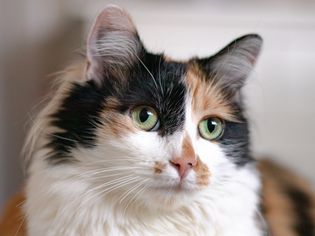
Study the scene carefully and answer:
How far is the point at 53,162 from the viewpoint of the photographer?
1.06 m

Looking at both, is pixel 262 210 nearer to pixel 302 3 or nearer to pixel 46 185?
pixel 46 185

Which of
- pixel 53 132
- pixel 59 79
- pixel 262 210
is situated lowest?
pixel 262 210

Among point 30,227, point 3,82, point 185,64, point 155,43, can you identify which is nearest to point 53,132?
point 30,227

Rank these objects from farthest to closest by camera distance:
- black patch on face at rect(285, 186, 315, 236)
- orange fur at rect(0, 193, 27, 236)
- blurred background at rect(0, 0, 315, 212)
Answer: blurred background at rect(0, 0, 315, 212), black patch on face at rect(285, 186, 315, 236), orange fur at rect(0, 193, 27, 236)

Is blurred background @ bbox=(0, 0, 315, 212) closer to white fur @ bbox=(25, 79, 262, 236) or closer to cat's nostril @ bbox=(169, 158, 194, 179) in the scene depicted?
white fur @ bbox=(25, 79, 262, 236)

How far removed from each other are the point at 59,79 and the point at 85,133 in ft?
0.66

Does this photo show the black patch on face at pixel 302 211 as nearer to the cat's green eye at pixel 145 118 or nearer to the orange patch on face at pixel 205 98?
the orange patch on face at pixel 205 98

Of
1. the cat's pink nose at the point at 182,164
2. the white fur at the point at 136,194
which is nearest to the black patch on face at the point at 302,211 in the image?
the white fur at the point at 136,194

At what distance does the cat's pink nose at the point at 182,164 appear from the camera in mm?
926

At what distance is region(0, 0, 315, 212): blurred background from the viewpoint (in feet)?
6.25

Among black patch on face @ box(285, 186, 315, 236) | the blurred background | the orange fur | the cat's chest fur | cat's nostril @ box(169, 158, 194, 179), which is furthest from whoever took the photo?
the blurred background

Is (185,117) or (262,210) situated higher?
(185,117)

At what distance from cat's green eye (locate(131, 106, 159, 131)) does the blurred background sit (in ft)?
2.53

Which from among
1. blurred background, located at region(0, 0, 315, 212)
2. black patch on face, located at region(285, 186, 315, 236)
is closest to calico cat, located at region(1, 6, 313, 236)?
black patch on face, located at region(285, 186, 315, 236)
